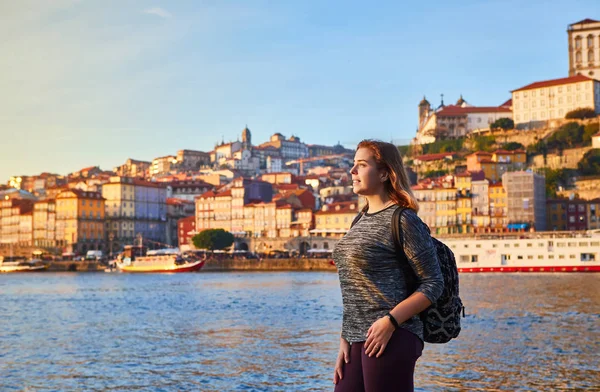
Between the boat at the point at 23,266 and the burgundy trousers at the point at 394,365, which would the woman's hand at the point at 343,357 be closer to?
the burgundy trousers at the point at 394,365

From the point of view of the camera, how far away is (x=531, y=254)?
5547 centimetres

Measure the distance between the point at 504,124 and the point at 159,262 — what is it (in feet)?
134

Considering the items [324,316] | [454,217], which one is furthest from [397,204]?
[454,217]

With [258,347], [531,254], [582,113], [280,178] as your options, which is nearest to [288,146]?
[280,178]

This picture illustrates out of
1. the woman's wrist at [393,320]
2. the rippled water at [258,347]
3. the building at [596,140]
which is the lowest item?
the rippled water at [258,347]

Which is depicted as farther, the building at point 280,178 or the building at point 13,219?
the building at point 280,178

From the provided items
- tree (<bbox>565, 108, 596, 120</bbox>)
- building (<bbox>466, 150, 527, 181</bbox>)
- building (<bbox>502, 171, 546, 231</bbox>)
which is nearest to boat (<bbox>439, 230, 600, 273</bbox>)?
building (<bbox>502, 171, 546, 231</bbox>)

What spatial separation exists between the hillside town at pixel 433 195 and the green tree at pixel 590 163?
0.34 ft

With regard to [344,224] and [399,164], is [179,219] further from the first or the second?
[399,164]

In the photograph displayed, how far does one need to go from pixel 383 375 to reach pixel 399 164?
896mm

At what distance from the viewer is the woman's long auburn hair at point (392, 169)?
3791 millimetres

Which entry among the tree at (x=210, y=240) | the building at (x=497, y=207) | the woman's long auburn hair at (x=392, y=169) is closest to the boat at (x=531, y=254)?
the building at (x=497, y=207)

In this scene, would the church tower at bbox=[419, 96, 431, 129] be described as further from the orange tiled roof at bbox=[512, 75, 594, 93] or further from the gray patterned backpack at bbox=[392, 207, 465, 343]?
the gray patterned backpack at bbox=[392, 207, 465, 343]

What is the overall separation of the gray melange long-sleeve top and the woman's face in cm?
12
